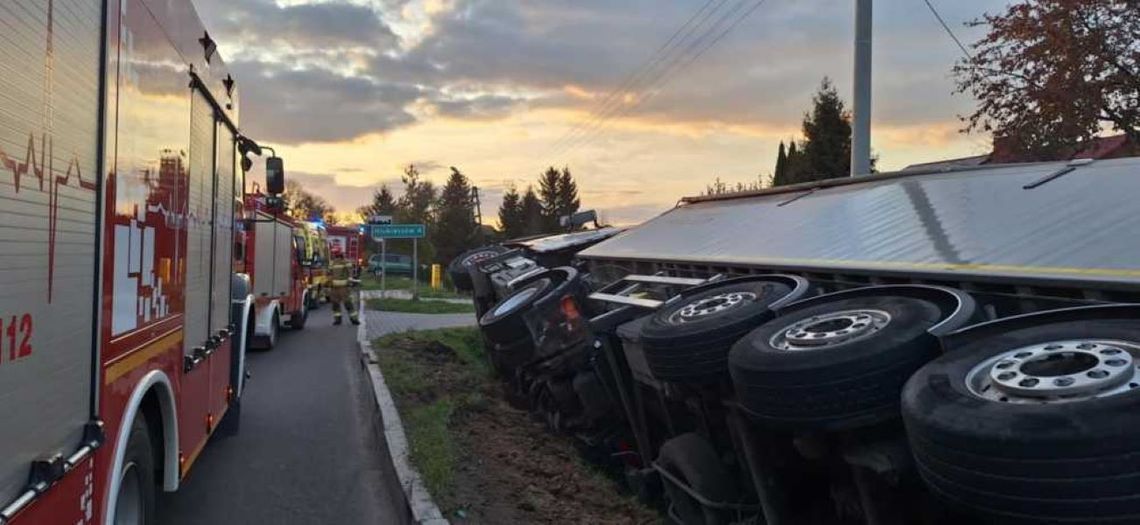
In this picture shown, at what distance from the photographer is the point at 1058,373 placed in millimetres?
2818

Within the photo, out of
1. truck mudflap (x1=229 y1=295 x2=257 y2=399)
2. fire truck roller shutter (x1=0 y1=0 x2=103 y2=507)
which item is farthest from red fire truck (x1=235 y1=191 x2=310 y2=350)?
fire truck roller shutter (x1=0 y1=0 x2=103 y2=507)

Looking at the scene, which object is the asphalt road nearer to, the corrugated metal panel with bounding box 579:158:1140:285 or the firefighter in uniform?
the corrugated metal panel with bounding box 579:158:1140:285

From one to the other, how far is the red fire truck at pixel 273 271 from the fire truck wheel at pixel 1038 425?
9285 mm

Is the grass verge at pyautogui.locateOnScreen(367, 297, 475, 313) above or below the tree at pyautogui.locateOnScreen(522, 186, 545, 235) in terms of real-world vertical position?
below

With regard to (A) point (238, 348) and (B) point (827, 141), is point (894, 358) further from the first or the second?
(B) point (827, 141)

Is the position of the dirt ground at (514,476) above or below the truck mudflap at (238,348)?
below

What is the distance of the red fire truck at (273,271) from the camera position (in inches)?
533

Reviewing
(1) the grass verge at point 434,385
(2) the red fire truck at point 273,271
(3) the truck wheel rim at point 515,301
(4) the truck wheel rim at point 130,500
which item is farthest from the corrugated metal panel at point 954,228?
(2) the red fire truck at point 273,271

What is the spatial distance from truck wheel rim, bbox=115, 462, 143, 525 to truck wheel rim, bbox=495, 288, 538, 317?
3.83 meters

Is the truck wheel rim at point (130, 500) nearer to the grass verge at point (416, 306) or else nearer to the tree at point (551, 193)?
the grass verge at point (416, 306)

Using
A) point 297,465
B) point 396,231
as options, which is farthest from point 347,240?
point 297,465

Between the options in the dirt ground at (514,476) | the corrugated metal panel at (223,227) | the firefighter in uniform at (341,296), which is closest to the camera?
the dirt ground at (514,476)

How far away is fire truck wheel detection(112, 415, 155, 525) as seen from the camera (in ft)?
12.7

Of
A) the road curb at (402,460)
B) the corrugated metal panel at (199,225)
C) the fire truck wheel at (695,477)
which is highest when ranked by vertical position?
the corrugated metal panel at (199,225)
